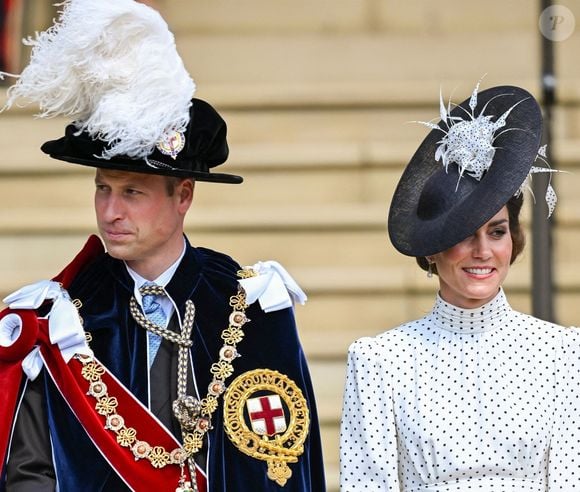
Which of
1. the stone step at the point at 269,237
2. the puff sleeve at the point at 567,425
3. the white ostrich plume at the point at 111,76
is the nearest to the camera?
the puff sleeve at the point at 567,425

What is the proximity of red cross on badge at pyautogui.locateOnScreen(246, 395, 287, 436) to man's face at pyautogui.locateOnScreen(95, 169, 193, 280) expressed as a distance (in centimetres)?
51

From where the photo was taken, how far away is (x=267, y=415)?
4.71 m

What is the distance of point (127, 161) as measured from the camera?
15.0 ft

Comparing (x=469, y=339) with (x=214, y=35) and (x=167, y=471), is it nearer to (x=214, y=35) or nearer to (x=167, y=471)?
(x=167, y=471)

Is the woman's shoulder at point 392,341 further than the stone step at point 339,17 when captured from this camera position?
No

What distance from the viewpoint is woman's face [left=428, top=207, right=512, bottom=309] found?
14.4 ft

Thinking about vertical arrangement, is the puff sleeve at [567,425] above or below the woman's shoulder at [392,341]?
below

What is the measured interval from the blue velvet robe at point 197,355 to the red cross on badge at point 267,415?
0.09 metres

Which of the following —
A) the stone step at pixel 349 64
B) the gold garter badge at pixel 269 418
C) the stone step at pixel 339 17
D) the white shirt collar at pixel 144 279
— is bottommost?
the gold garter badge at pixel 269 418

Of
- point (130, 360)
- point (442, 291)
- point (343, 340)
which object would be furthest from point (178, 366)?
point (343, 340)

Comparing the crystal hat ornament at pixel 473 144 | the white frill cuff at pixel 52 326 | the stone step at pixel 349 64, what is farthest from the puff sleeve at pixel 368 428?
the stone step at pixel 349 64

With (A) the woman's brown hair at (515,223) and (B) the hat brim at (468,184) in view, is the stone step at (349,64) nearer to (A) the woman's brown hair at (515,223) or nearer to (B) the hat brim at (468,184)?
(B) the hat brim at (468,184)

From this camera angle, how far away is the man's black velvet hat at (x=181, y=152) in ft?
15.0

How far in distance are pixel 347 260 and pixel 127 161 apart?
3.58m
